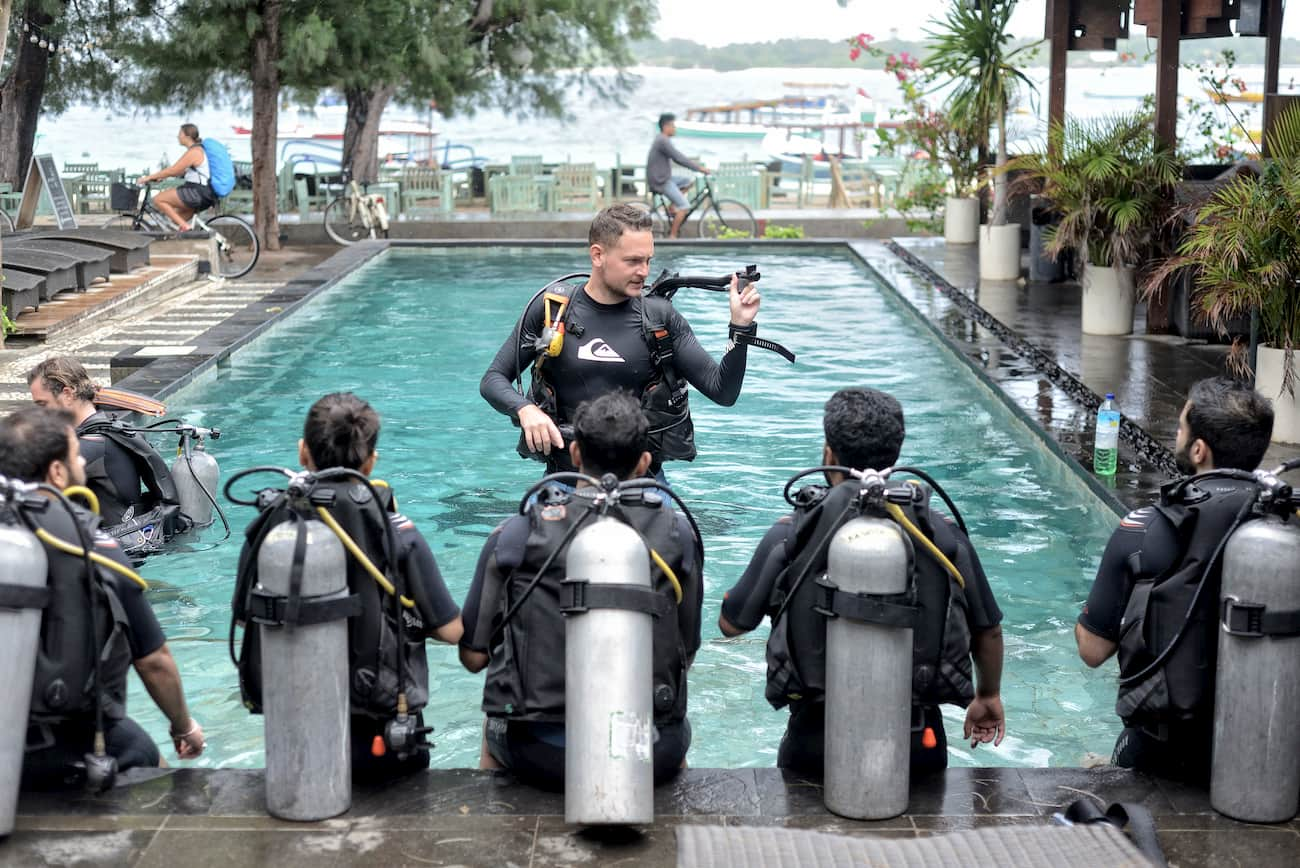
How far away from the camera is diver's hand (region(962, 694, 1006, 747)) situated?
13.9 ft

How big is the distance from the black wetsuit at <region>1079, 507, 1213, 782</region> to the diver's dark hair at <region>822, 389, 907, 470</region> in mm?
633

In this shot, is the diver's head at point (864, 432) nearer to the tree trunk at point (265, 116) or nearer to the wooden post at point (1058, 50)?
the wooden post at point (1058, 50)

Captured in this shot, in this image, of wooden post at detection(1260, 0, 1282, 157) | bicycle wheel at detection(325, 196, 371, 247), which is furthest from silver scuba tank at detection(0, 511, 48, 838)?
bicycle wheel at detection(325, 196, 371, 247)

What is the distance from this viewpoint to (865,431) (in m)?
4.06

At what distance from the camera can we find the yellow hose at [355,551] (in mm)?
3793

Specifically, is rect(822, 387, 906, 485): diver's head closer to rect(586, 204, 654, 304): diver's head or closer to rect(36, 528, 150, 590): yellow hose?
rect(586, 204, 654, 304): diver's head

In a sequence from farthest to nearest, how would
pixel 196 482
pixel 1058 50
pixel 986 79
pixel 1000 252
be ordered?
pixel 1058 50, pixel 986 79, pixel 1000 252, pixel 196 482

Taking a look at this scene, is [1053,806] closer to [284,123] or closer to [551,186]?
[551,186]

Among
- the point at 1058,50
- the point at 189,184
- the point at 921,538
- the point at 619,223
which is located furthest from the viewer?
the point at 189,184

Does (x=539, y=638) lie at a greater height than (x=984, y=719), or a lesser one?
greater

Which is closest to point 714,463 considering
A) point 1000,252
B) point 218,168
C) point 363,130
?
point 1000,252

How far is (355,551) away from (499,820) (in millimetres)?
789

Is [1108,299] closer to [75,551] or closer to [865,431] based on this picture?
[865,431]

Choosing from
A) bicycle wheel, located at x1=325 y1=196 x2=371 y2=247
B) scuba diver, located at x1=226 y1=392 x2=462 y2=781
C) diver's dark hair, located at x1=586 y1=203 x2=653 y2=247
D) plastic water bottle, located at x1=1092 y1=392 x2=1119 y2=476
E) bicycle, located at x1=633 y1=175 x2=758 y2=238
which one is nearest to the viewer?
scuba diver, located at x1=226 y1=392 x2=462 y2=781
